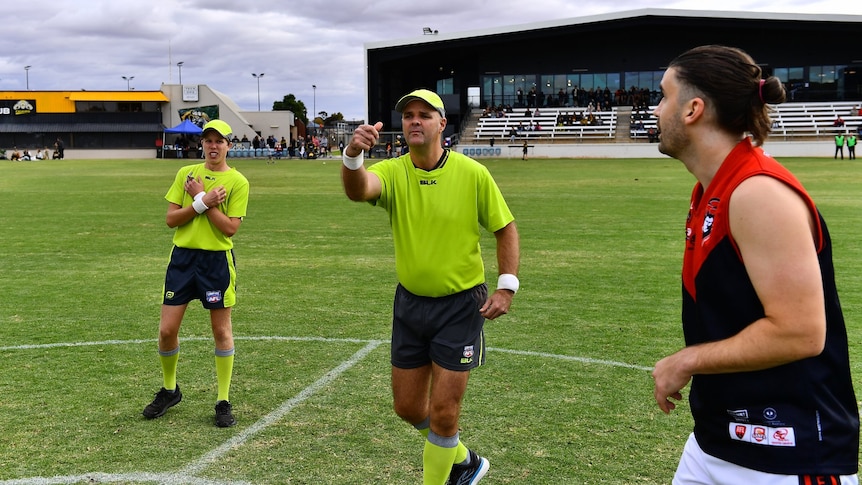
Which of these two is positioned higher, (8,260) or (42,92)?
(42,92)

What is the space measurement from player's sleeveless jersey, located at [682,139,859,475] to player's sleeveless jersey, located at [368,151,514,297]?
210 cm

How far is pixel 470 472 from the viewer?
4.67 meters

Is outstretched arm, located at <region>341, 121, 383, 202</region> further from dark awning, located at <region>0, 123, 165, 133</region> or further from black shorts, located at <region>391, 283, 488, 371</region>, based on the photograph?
dark awning, located at <region>0, 123, 165, 133</region>

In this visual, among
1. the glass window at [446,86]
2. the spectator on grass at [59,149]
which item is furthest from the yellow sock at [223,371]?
the glass window at [446,86]

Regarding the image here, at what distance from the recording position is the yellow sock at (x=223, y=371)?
5.84 metres

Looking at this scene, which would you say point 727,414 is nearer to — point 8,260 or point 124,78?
point 8,260

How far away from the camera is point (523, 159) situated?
53.7 metres

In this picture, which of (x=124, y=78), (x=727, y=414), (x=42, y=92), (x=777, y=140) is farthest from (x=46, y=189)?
(x=124, y=78)

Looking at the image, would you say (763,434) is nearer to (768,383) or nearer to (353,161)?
(768,383)

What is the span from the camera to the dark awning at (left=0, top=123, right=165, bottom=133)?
259 feet

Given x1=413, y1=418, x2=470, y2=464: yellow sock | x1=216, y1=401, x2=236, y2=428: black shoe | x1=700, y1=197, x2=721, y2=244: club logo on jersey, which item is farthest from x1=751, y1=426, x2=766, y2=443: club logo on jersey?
x1=216, y1=401, x2=236, y2=428: black shoe

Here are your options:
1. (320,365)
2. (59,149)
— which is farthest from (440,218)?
(59,149)

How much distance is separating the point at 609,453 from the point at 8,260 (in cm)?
1169

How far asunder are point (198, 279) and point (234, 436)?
4.10ft
